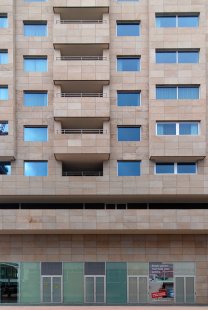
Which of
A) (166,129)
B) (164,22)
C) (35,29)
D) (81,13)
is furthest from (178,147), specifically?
(35,29)

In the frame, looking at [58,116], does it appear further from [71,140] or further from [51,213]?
[51,213]

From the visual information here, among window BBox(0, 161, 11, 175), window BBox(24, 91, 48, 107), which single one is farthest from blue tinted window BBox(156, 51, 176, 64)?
window BBox(0, 161, 11, 175)

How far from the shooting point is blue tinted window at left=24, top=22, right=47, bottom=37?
37.0 m

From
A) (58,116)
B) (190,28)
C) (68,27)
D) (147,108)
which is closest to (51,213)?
(58,116)

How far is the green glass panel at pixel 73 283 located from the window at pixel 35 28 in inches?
694

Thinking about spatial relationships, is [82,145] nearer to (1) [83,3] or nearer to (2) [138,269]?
(2) [138,269]

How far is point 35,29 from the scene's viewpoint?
122 feet

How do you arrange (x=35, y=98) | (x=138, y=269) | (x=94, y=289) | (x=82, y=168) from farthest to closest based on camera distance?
(x=82, y=168), (x=35, y=98), (x=138, y=269), (x=94, y=289)

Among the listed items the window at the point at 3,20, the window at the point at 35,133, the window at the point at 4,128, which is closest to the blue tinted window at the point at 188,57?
the window at the point at 35,133

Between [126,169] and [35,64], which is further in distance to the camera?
[35,64]

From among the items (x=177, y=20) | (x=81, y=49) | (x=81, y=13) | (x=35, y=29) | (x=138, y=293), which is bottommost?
(x=138, y=293)

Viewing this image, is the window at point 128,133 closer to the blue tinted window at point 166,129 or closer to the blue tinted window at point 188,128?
the blue tinted window at point 166,129

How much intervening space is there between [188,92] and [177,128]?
2.93 m

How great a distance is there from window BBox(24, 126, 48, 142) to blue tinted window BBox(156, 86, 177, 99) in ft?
29.2
